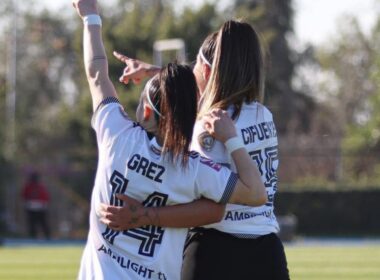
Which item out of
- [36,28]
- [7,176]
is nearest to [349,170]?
[7,176]

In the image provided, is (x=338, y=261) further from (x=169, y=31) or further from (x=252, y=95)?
(x=169, y=31)

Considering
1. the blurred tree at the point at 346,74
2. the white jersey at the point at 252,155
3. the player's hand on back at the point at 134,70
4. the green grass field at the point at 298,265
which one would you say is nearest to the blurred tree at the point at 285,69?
the blurred tree at the point at 346,74

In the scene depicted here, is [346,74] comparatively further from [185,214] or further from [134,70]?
[185,214]

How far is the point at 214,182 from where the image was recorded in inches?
193

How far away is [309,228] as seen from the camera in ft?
114

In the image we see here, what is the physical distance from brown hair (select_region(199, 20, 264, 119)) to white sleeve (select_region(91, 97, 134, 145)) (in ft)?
1.95

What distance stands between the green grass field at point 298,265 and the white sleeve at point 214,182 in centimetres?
1004

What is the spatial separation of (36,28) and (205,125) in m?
59.3

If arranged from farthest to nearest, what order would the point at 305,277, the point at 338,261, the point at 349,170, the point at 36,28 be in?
the point at 36,28
the point at 349,170
the point at 338,261
the point at 305,277

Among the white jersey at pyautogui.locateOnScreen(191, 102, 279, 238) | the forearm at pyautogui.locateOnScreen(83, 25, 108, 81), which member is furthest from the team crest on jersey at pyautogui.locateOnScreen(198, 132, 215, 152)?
the forearm at pyautogui.locateOnScreen(83, 25, 108, 81)

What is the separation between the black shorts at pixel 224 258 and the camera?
541 centimetres

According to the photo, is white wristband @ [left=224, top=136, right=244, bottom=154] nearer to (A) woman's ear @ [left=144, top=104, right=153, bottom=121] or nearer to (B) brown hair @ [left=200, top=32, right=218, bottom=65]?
(A) woman's ear @ [left=144, top=104, right=153, bottom=121]

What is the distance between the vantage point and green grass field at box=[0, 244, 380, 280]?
1555 centimetres

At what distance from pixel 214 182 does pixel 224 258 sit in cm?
65
